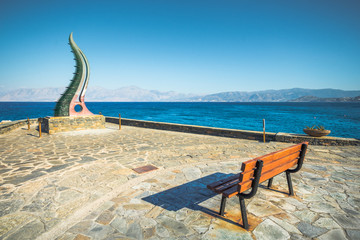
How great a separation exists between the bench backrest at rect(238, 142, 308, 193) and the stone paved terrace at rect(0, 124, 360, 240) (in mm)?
637

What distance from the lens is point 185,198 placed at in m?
3.35

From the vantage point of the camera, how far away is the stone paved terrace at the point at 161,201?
2.48 m

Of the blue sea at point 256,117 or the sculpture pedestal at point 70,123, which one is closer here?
the sculpture pedestal at point 70,123

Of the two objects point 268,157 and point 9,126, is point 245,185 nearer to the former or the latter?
point 268,157

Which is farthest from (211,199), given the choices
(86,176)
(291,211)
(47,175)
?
(47,175)

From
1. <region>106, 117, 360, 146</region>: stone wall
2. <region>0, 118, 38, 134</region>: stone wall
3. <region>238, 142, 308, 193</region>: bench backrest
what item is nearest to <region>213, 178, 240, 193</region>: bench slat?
<region>238, 142, 308, 193</region>: bench backrest

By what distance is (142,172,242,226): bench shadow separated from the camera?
3033 millimetres

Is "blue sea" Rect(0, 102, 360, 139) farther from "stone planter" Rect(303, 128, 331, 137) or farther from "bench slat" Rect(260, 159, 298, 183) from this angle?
"bench slat" Rect(260, 159, 298, 183)

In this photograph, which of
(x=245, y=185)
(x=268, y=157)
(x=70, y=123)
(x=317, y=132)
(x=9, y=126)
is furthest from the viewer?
(x=70, y=123)

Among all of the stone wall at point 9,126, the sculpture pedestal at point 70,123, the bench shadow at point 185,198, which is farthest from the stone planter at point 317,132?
the stone wall at point 9,126

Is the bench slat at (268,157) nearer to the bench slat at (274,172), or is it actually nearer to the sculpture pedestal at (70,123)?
the bench slat at (274,172)

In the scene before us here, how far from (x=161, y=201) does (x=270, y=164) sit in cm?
194

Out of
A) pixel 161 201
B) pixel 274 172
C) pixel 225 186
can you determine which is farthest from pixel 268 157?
pixel 161 201

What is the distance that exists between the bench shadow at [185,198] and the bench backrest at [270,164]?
28.5 inches
